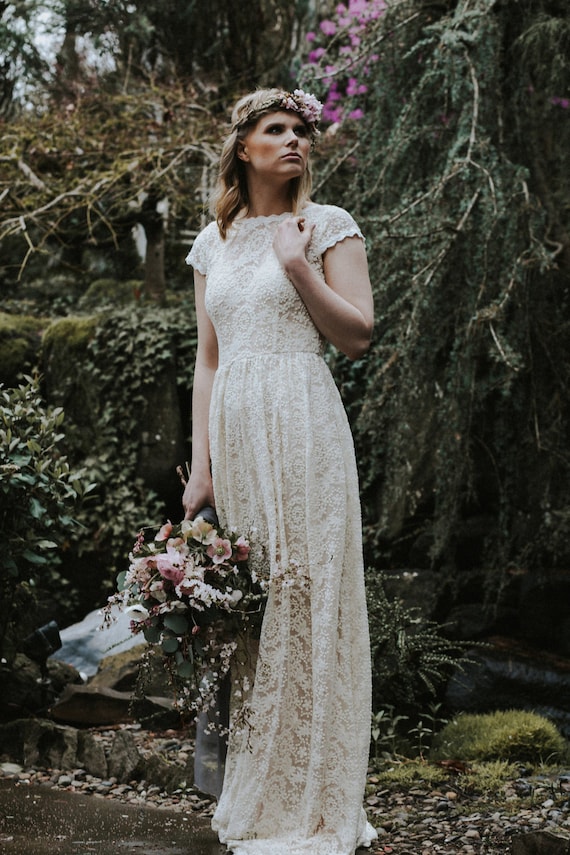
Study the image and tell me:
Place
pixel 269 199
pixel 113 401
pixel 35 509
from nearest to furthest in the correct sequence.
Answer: pixel 269 199 → pixel 35 509 → pixel 113 401

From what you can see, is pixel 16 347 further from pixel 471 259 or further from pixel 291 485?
pixel 291 485

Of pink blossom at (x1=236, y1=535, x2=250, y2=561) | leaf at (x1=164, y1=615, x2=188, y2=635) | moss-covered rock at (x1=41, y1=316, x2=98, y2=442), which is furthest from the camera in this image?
moss-covered rock at (x1=41, y1=316, x2=98, y2=442)

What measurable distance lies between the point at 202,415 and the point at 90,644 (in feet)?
9.81

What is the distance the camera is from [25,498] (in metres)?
4.14

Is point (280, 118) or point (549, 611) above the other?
point (280, 118)

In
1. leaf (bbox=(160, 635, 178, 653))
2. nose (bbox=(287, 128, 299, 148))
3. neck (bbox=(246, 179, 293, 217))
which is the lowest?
leaf (bbox=(160, 635, 178, 653))

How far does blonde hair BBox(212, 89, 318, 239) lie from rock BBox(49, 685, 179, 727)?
255 cm

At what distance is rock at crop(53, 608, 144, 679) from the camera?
532cm

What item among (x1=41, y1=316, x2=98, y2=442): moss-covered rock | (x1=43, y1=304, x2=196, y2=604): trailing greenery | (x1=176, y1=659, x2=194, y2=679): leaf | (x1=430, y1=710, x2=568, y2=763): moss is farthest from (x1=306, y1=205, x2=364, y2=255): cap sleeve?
(x1=41, y1=316, x2=98, y2=442): moss-covered rock

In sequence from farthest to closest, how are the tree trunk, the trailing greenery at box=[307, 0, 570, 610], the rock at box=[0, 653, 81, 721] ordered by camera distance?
the tree trunk < the rock at box=[0, 653, 81, 721] < the trailing greenery at box=[307, 0, 570, 610]

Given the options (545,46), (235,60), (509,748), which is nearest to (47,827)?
(509,748)

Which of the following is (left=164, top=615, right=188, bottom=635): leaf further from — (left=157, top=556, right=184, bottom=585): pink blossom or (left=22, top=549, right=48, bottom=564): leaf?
(left=22, top=549, right=48, bottom=564): leaf

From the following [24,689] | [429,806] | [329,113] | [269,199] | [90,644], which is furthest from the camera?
[329,113]

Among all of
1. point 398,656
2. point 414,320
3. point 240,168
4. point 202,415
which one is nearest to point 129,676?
point 398,656
